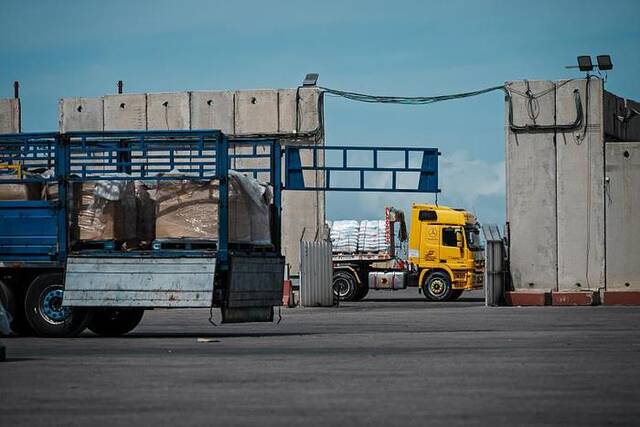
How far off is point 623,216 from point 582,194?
1369 millimetres

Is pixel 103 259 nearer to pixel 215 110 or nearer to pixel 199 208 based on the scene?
pixel 199 208

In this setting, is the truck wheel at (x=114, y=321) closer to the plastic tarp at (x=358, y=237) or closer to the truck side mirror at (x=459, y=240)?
the truck side mirror at (x=459, y=240)

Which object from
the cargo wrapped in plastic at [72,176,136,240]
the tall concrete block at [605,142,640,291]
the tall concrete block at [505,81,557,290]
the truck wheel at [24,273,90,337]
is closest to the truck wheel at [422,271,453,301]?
the tall concrete block at [505,81,557,290]

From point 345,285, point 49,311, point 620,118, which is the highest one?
point 620,118

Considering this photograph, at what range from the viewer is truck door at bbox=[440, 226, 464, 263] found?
48406mm

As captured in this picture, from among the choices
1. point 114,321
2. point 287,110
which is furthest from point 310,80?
point 114,321

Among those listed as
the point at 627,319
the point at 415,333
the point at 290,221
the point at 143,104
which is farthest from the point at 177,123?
the point at 415,333

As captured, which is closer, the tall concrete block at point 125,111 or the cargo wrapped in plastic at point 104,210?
the cargo wrapped in plastic at point 104,210

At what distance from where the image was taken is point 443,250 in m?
48.6

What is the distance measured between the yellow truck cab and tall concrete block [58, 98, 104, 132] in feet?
36.9

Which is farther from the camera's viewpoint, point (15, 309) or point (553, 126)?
point (553, 126)

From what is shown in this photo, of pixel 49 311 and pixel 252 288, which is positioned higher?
pixel 252 288

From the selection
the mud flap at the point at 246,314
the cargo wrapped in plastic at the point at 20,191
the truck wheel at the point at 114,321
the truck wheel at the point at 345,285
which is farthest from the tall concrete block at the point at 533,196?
the cargo wrapped in plastic at the point at 20,191

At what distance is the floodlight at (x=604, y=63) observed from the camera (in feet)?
137
